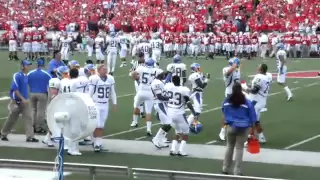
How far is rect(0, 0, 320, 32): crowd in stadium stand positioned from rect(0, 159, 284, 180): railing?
31665mm

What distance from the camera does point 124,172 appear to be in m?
10.9

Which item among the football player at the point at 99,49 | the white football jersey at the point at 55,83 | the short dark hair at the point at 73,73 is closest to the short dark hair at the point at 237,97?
the short dark hair at the point at 73,73

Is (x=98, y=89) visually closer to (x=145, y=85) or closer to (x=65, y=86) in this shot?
(x=65, y=86)

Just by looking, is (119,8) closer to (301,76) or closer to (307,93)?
(301,76)

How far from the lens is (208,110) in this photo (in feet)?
65.9

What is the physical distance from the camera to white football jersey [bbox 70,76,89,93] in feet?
48.5

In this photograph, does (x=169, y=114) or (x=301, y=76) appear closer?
(x=169, y=114)

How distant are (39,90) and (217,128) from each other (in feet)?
14.0

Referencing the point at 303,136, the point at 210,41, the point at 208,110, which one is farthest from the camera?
the point at 210,41

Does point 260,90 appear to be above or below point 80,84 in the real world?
below

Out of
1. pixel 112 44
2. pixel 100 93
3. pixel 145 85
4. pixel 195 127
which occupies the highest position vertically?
pixel 100 93

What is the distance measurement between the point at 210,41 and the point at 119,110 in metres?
21.2

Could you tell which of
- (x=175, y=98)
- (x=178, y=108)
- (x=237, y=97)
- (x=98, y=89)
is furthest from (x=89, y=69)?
(x=237, y=97)

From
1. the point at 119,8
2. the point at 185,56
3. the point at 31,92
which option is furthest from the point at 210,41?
the point at 31,92
